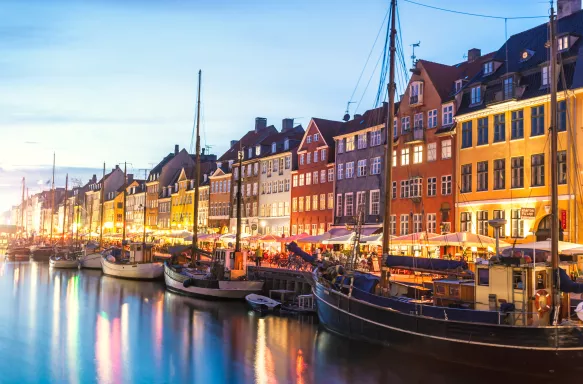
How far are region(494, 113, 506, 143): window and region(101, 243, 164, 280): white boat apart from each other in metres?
32.3

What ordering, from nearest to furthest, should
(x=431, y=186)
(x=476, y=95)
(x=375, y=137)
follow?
(x=476, y=95), (x=431, y=186), (x=375, y=137)

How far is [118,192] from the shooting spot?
436 ft

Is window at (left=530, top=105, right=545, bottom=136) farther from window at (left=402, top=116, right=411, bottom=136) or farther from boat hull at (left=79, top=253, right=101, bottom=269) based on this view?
boat hull at (left=79, top=253, right=101, bottom=269)

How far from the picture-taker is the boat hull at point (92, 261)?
246 ft

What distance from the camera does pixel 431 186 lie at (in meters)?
47.6

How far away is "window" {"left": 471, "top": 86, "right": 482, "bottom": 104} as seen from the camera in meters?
43.2

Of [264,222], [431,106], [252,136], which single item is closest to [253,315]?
[431,106]

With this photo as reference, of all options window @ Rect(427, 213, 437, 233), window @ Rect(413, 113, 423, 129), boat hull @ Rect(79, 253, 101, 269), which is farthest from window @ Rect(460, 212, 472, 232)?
boat hull @ Rect(79, 253, 101, 269)

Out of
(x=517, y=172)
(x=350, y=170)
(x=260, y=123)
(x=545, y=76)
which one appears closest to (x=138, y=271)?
(x=350, y=170)

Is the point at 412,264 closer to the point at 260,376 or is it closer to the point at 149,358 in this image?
the point at 260,376

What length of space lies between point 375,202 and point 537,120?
60.3ft

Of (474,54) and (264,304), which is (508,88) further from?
(264,304)

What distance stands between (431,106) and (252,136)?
1637 inches

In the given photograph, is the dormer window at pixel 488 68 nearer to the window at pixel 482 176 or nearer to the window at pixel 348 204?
the window at pixel 482 176
